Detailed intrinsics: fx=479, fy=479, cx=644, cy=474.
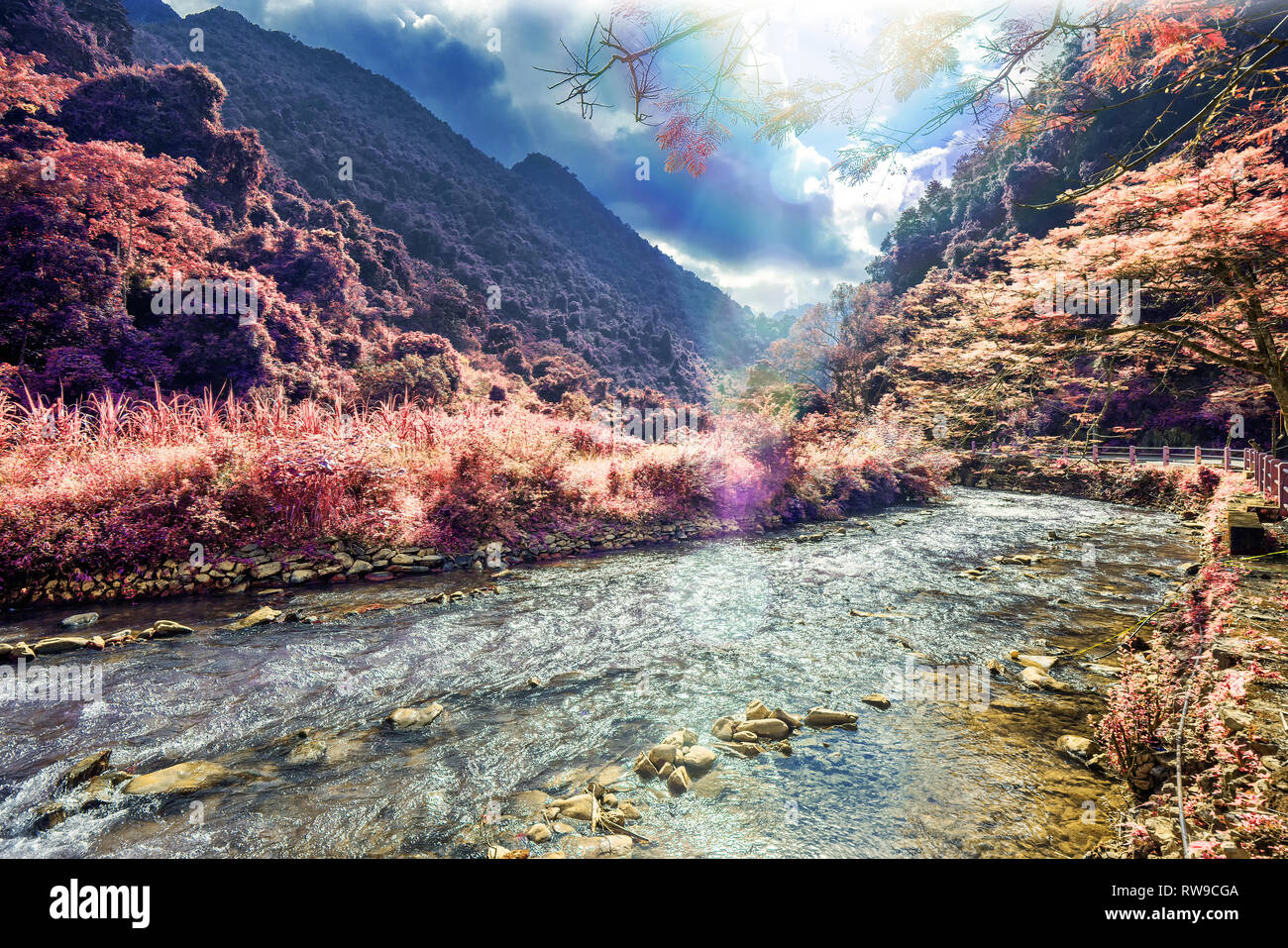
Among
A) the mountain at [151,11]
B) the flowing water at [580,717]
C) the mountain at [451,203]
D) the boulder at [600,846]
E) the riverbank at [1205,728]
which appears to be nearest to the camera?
the riverbank at [1205,728]

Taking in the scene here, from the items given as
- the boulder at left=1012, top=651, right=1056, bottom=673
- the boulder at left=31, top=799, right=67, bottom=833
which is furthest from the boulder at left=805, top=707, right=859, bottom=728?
the boulder at left=31, top=799, right=67, bottom=833

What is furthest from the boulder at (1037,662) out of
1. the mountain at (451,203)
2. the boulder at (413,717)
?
the mountain at (451,203)

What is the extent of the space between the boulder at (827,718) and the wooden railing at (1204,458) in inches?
132

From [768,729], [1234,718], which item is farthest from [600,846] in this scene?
[1234,718]

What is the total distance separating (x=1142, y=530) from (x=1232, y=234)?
914 centimetres

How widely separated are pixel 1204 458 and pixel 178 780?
26.9 meters

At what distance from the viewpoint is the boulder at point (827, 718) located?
3.42m

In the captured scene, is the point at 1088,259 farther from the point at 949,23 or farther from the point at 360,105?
the point at 360,105

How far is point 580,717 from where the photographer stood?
3.61 metres

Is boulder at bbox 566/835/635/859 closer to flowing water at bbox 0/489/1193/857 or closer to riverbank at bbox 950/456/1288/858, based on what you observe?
flowing water at bbox 0/489/1193/857

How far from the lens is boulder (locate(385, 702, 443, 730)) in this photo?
3.48m

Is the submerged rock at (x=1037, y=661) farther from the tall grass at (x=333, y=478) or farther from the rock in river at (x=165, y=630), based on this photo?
the rock in river at (x=165, y=630)

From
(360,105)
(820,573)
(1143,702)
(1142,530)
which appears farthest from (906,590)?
(360,105)
